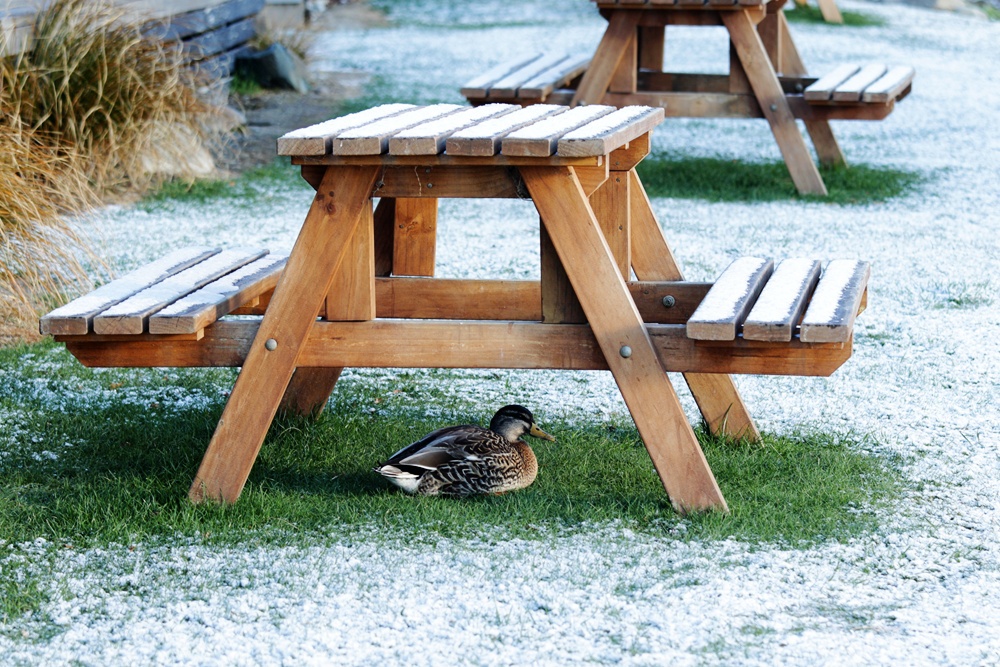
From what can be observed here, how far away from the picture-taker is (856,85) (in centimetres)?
740

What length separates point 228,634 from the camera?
272 cm

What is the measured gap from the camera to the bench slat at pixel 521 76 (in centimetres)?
743

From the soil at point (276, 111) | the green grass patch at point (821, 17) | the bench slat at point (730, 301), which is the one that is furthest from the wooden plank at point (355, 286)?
the green grass patch at point (821, 17)

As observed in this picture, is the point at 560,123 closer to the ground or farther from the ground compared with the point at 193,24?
farther from the ground

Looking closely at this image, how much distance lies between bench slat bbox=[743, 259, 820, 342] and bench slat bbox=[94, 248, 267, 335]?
4.66ft

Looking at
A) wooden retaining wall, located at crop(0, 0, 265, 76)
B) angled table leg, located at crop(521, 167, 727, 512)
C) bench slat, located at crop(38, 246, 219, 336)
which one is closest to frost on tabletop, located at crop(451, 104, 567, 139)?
angled table leg, located at crop(521, 167, 727, 512)

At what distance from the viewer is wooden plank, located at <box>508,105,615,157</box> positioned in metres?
2.95

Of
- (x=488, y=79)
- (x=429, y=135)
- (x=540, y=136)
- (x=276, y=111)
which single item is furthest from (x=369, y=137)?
(x=276, y=111)

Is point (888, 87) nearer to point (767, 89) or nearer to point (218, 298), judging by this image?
point (767, 89)

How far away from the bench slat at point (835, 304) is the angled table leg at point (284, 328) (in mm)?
1080

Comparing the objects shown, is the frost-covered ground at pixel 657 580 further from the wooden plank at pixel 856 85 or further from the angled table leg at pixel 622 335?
the wooden plank at pixel 856 85

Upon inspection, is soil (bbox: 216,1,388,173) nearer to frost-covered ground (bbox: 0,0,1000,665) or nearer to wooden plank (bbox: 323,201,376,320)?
frost-covered ground (bbox: 0,0,1000,665)

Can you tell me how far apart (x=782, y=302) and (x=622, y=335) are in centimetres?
39

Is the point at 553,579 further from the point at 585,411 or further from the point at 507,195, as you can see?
the point at 585,411
